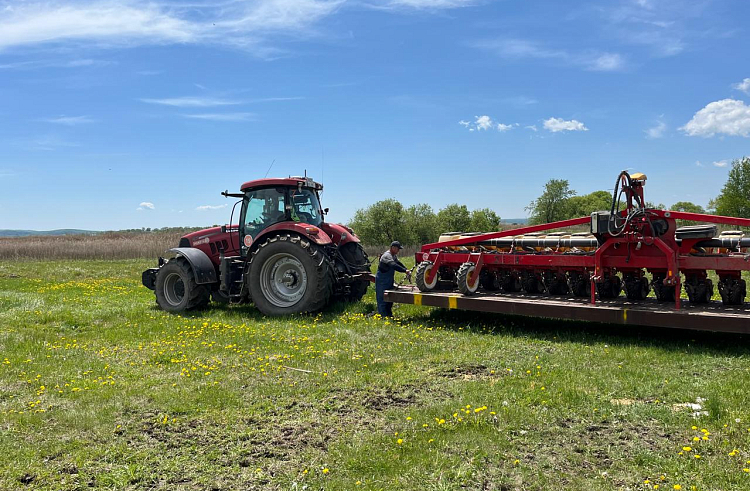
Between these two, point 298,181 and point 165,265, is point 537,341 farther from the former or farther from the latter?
point 165,265

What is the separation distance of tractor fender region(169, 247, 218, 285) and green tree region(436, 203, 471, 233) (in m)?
22.9

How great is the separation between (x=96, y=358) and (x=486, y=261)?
576 centimetres

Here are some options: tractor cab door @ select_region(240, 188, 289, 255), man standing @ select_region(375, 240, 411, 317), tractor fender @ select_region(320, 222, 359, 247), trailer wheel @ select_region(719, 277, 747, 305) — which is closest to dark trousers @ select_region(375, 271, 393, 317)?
man standing @ select_region(375, 240, 411, 317)

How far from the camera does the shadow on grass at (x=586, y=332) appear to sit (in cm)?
716

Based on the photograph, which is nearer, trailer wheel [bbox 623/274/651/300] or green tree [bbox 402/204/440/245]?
trailer wheel [bbox 623/274/651/300]

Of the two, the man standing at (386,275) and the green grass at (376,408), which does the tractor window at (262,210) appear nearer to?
the man standing at (386,275)

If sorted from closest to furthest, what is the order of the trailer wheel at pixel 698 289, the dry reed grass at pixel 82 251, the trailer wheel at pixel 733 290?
the trailer wheel at pixel 733 290
the trailer wheel at pixel 698 289
the dry reed grass at pixel 82 251

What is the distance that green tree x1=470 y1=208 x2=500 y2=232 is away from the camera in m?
33.2

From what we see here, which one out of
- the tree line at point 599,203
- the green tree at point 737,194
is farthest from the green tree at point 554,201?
the green tree at point 737,194

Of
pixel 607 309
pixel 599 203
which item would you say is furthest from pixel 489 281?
pixel 599 203

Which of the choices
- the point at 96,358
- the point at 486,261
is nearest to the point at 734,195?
the point at 486,261

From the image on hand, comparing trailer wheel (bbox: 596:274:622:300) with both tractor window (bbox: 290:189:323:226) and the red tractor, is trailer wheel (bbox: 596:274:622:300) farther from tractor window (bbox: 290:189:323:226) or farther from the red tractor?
tractor window (bbox: 290:189:323:226)

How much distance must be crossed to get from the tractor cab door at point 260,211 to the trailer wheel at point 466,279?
3554 mm

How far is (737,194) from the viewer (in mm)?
52469
